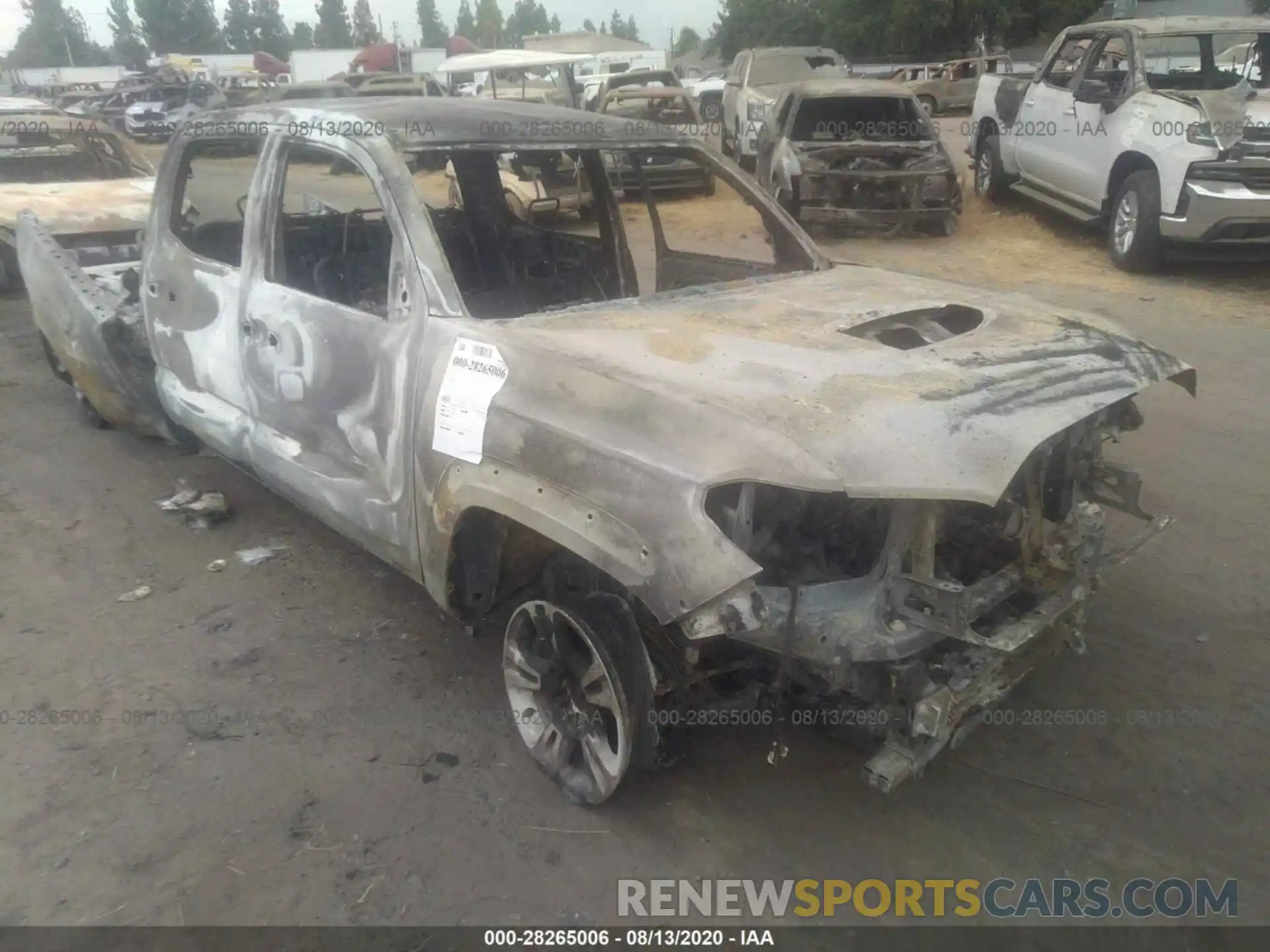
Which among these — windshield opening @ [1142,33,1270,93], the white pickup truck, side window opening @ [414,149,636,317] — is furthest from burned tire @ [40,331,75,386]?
windshield opening @ [1142,33,1270,93]

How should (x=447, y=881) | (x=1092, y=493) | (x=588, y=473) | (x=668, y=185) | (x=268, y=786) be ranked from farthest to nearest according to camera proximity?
1. (x=668, y=185)
2. (x=1092, y=493)
3. (x=268, y=786)
4. (x=447, y=881)
5. (x=588, y=473)

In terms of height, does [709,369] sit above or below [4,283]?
above

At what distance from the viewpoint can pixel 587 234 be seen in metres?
4.22

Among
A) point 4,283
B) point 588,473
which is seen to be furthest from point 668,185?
point 4,283

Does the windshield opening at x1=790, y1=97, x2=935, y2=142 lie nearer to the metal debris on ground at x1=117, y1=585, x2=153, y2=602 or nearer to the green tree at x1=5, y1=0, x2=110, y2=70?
the metal debris on ground at x1=117, y1=585, x2=153, y2=602

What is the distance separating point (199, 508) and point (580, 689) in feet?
8.48

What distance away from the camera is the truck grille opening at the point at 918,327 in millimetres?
2898

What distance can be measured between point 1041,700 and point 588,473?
6.06 feet

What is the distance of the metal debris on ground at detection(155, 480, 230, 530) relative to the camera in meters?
4.42

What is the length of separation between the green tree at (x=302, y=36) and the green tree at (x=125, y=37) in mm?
12819

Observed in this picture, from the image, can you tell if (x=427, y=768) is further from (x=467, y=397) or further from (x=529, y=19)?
(x=529, y=19)

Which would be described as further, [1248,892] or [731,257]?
[731,257]

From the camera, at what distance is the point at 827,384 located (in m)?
2.39

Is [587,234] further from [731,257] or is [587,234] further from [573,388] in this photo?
[573,388]
